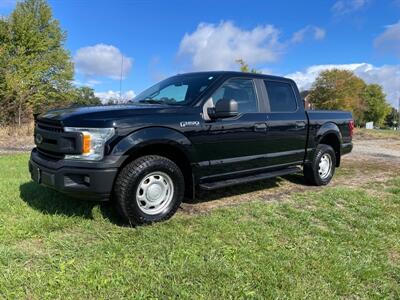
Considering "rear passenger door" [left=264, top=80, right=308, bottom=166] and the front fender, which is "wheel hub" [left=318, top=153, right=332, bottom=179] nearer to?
"rear passenger door" [left=264, top=80, right=308, bottom=166]

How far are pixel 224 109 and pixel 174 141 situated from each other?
0.77 m

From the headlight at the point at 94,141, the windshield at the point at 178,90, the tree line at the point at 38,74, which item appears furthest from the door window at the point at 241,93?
the tree line at the point at 38,74

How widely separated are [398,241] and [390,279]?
1.04 metres

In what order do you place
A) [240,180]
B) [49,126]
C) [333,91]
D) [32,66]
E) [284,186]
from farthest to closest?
[333,91] → [32,66] → [284,186] → [240,180] → [49,126]

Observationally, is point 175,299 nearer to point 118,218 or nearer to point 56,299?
point 56,299

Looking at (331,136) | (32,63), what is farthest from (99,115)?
(32,63)

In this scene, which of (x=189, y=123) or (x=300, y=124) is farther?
(x=300, y=124)

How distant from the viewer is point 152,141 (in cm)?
429

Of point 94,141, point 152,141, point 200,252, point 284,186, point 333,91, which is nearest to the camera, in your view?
point 200,252

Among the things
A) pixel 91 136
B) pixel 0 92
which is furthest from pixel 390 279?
pixel 0 92

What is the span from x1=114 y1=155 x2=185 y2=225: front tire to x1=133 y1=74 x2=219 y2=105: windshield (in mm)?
993

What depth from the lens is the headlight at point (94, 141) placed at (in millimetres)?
3988

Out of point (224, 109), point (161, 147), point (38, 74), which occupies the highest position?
point (38, 74)

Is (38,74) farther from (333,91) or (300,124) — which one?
(333,91)
